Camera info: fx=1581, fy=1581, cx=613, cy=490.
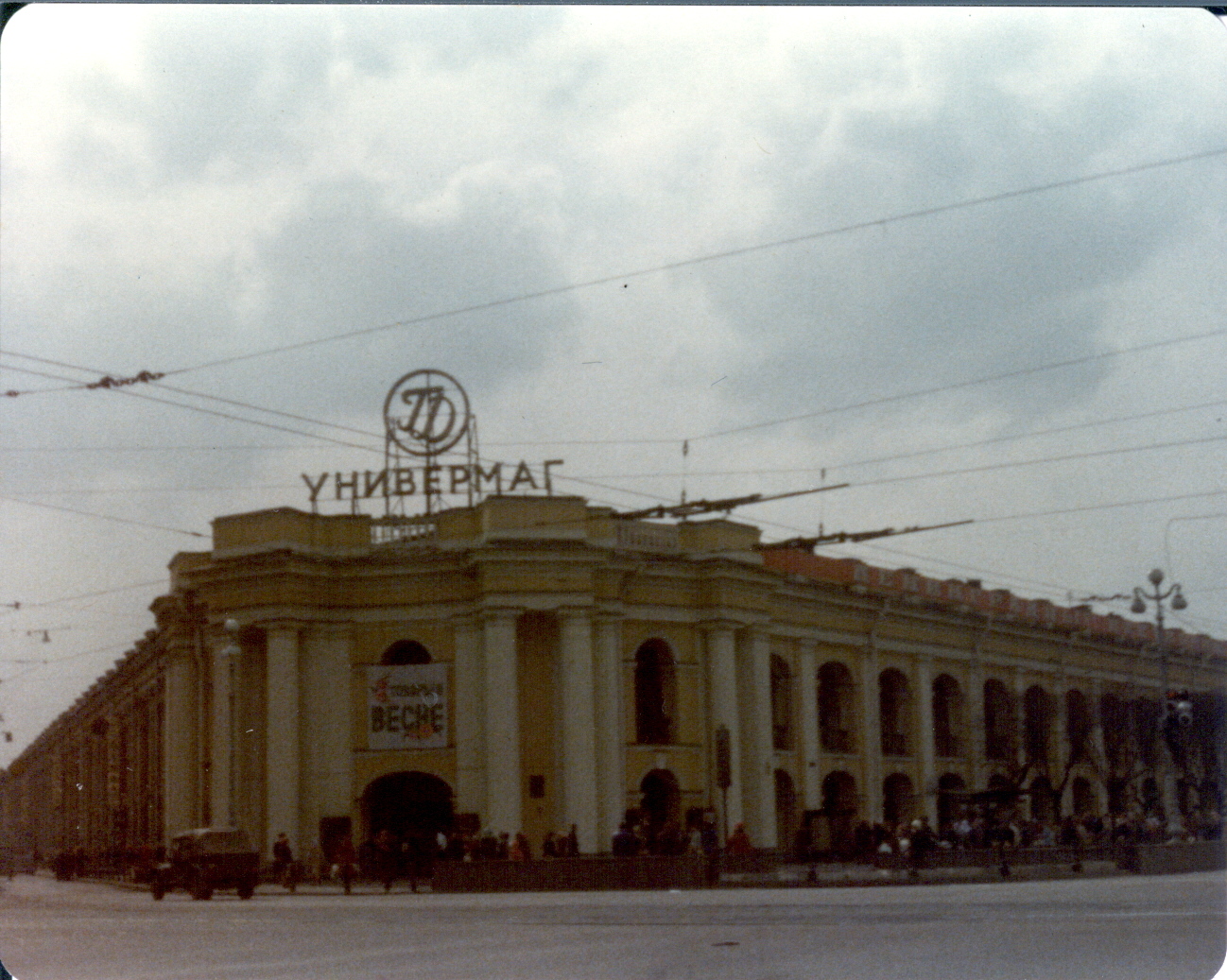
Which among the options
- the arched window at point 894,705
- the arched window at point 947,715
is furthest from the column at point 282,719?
the arched window at point 947,715

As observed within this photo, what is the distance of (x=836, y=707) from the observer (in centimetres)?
1383

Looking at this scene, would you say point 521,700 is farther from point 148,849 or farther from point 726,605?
point 148,849

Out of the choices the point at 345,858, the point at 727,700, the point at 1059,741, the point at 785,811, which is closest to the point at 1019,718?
the point at 1059,741

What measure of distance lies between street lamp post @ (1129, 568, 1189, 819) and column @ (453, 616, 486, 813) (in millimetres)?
5285

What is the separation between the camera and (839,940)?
32.3ft

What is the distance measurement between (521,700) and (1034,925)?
5.02 m

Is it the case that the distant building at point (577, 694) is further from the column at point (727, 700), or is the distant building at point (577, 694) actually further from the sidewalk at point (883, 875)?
the sidewalk at point (883, 875)

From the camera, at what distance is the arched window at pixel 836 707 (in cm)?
1370

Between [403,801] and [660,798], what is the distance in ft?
6.88

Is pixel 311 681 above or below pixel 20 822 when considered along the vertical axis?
above

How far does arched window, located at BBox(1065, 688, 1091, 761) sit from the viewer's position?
43.5 ft

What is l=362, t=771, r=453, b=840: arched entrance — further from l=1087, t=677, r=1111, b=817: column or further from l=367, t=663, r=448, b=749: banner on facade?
l=1087, t=677, r=1111, b=817: column

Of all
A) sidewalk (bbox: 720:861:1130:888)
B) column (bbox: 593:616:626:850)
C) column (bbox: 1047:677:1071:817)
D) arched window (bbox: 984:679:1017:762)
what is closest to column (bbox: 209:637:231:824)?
column (bbox: 593:616:626:850)

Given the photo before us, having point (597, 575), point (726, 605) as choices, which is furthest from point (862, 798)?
point (597, 575)
